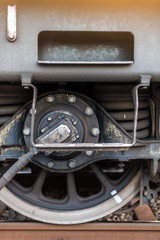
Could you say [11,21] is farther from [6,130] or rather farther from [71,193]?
[71,193]

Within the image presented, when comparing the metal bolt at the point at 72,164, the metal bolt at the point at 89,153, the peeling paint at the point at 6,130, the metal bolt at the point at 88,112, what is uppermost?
the metal bolt at the point at 88,112

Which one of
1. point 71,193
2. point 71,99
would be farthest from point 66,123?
point 71,193

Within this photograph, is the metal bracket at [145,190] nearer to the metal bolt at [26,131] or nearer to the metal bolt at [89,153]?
the metal bolt at [89,153]

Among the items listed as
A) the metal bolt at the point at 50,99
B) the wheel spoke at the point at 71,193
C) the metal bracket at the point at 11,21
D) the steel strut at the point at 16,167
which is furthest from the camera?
the wheel spoke at the point at 71,193

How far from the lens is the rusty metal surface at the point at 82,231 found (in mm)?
2438

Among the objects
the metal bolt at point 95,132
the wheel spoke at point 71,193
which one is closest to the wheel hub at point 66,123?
the metal bolt at point 95,132

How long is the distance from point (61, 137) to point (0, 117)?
19.0 inches

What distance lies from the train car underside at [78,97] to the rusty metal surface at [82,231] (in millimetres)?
75

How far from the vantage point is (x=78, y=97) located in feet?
7.25

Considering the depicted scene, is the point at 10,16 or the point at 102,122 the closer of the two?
the point at 10,16

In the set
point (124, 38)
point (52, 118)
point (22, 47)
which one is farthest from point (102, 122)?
point (22, 47)

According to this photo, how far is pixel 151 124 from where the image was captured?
2.44 metres

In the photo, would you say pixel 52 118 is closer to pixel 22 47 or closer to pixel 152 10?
pixel 22 47

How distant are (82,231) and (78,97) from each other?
880mm
